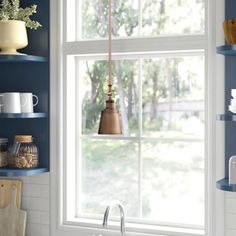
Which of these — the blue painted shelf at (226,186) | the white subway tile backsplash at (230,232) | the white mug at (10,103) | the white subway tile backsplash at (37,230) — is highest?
the white mug at (10,103)

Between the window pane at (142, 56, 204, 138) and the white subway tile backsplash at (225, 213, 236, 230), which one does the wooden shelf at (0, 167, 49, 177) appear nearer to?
the window pane at (142, 56, 204, 138)

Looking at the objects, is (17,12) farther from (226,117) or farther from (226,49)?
(226,117)

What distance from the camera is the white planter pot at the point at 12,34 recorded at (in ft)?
10.8

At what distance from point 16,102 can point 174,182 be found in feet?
3.58

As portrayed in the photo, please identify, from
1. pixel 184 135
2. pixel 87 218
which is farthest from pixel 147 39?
pixel 87 218

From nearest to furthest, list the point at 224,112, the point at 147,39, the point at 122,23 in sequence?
the point at 224,112 < the point at 147,39 < the point at 122,23

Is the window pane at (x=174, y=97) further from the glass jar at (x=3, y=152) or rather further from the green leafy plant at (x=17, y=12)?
the glass jar at (x=3, y=152)

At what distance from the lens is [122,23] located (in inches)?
136

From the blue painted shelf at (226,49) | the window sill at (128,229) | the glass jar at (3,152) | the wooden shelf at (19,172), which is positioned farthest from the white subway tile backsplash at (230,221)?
the glass jar at (3,152)

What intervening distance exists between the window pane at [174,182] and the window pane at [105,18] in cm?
74

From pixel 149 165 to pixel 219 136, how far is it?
Answer: 0.56 m

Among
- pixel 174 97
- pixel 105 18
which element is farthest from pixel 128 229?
pixel 105 18

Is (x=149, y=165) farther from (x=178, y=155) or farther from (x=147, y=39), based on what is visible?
(x=147, y=39)

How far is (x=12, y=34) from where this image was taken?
3.29 metres
